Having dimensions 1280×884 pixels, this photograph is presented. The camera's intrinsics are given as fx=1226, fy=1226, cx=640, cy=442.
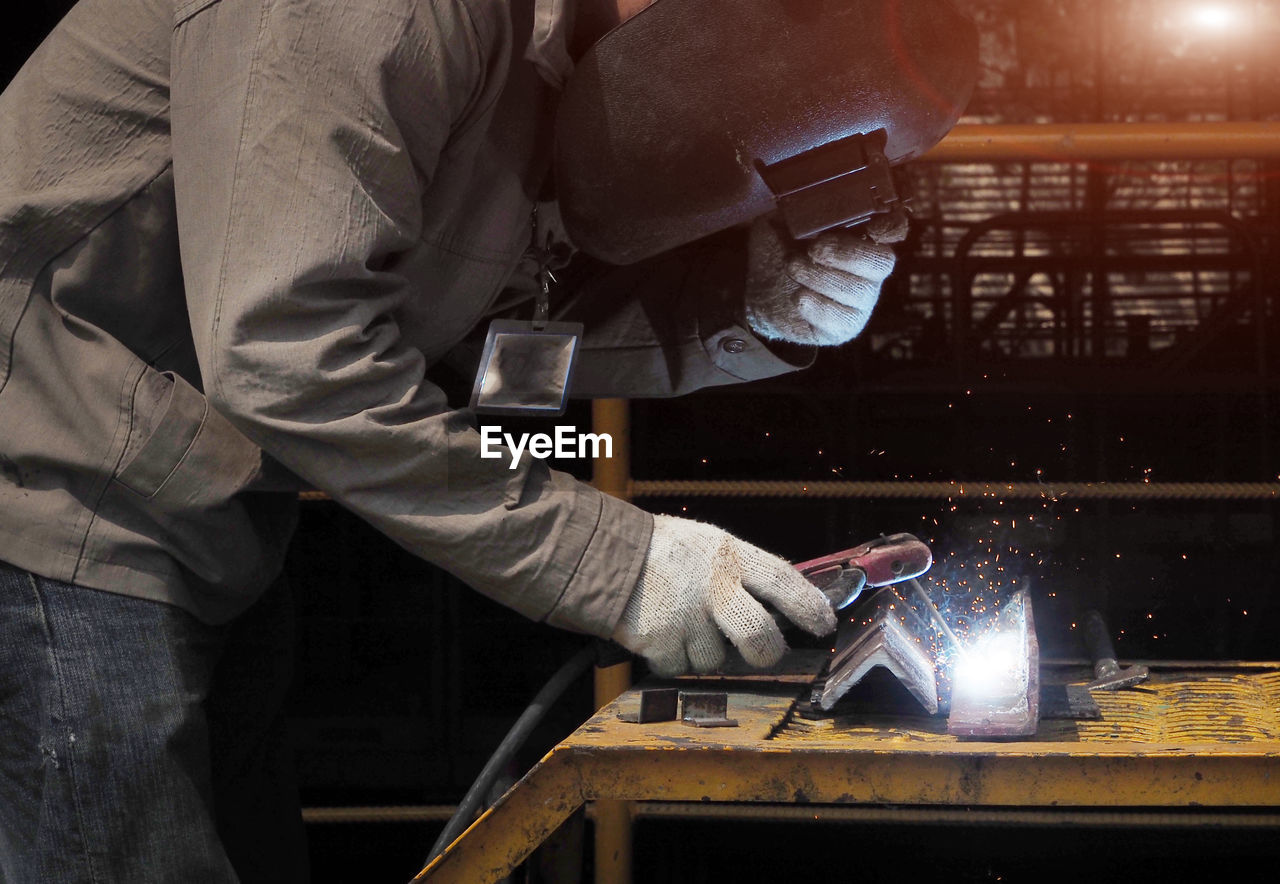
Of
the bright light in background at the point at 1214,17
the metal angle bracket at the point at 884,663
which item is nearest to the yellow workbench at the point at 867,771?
the metal angle bracket at the point at 884,663

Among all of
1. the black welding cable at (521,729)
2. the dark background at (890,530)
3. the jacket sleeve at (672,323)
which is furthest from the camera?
the dark background at (890,530)

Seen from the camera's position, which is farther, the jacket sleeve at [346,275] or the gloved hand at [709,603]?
the gloved hand at [709,603]

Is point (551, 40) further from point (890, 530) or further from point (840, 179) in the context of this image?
point (890, 530)

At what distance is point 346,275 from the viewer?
104 centimetres

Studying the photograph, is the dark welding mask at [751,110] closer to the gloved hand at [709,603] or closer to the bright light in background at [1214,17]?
the gloved hand at [709,603]

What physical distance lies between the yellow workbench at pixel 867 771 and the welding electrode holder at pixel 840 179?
53 cm

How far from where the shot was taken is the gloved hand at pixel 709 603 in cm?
112

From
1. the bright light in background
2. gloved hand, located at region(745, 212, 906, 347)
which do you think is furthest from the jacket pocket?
the bright light in background

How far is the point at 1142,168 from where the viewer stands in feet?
24.2

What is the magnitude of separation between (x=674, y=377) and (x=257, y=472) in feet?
2.06

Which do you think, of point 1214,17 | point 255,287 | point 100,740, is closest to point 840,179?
point 255,287

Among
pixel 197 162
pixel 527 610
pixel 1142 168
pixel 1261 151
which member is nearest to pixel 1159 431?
pixel 1261 151

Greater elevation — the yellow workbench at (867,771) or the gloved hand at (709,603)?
the gloved hand at (709,603)

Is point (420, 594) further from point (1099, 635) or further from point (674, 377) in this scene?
point (1099, 635)
